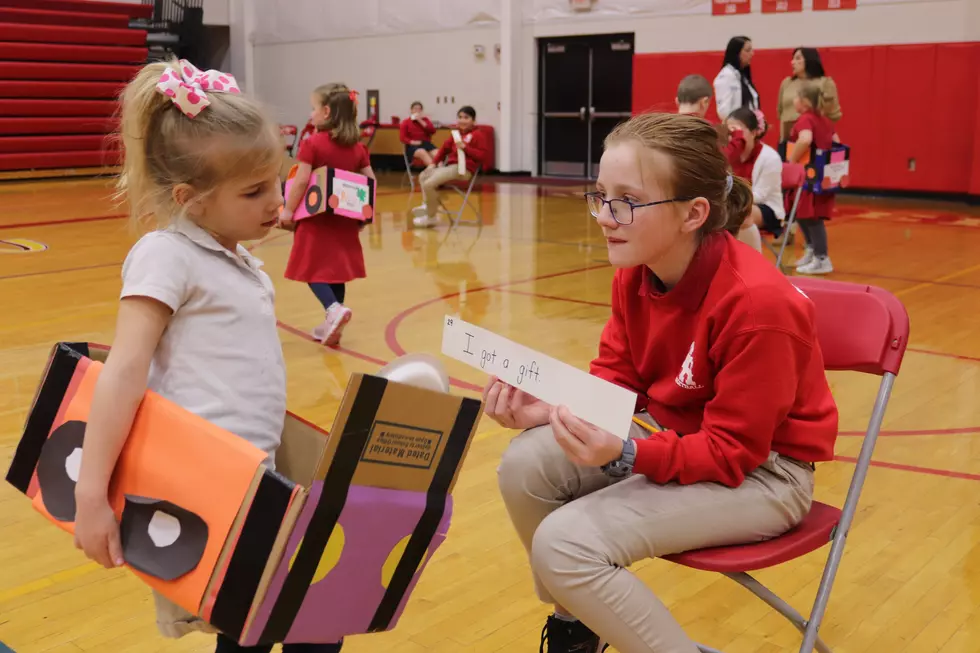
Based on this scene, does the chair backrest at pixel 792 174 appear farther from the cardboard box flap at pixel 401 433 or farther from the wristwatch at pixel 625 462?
the cardboard box flap at pixel 401 433

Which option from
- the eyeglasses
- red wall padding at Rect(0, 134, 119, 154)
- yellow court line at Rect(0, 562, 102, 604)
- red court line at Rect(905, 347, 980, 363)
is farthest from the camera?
red wall padding at Rect(0, 134, 119, 154)

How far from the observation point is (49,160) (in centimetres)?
1605

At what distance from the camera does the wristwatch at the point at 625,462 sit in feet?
5.64

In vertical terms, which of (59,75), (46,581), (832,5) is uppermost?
(832,5)

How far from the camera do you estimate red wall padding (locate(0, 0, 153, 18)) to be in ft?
53.7

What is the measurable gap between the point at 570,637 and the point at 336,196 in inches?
146

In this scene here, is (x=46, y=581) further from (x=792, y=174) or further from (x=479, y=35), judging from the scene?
(x=479, y=35)

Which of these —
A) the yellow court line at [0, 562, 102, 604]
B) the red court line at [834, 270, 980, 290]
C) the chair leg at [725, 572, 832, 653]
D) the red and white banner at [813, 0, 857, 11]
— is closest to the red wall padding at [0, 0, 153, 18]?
the red and white banner at [813, 0, 857, 11]

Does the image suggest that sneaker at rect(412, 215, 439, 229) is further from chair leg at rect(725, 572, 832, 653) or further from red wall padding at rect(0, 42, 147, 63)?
red wall padding at rect(0, 42, 147, 63)

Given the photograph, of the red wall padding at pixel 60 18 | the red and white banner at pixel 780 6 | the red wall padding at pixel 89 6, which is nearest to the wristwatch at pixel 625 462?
the red and white banner at pixel 780 6

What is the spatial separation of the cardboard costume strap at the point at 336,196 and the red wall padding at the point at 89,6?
13.3m

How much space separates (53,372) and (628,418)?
0.87 metres

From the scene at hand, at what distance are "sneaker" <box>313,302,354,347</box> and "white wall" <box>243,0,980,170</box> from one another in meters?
9.68

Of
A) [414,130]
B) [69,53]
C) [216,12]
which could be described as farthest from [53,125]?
[414,130]
